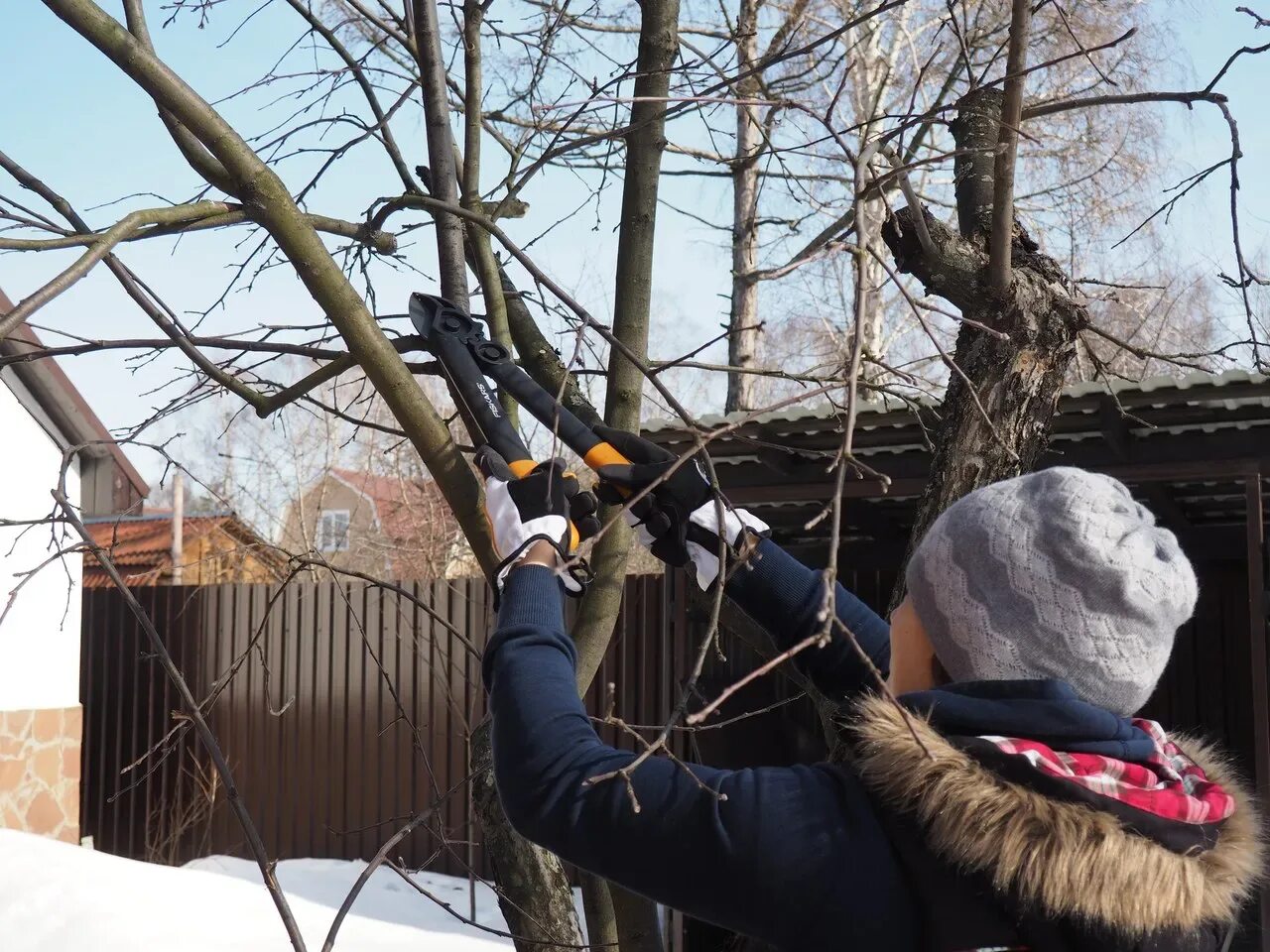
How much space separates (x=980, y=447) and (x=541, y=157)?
101cm

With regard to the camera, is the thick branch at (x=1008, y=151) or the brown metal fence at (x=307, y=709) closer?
the thick branch at (x=1008, y=151)

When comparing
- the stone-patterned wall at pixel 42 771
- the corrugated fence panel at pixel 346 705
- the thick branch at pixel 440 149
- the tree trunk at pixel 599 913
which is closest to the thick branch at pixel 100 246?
the thick branch at pixel 440 149

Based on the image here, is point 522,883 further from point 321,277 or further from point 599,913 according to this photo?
point 321,277

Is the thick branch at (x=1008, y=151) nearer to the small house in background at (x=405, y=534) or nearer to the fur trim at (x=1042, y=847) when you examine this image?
the fur trim at (x=1042, y=847)

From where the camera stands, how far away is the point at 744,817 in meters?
1.20

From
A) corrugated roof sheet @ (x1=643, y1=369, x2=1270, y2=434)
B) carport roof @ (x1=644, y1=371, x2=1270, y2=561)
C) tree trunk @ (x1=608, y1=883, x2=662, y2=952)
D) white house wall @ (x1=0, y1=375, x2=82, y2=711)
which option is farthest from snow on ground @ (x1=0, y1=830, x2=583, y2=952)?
tree trunk @ (x1=608, y1=883, x2=662, y2=952)

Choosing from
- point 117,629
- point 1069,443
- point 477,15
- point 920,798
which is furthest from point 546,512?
point 117,629

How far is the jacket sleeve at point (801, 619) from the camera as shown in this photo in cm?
183

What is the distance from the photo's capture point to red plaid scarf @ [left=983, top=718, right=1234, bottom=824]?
1.19 metres

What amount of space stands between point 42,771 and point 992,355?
8.99 meters

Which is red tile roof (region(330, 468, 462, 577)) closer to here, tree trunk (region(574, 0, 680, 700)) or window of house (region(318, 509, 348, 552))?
window of house (region(318, 509, 348, 552))

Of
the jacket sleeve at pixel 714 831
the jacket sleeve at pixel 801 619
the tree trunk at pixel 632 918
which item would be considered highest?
the jacket sleeve at pixel 801 619

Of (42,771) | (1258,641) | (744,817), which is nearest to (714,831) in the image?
(744,817)

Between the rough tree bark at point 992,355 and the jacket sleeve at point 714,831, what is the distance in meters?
0.98
